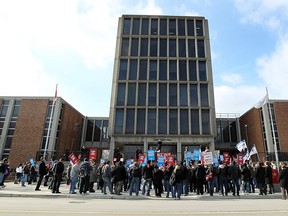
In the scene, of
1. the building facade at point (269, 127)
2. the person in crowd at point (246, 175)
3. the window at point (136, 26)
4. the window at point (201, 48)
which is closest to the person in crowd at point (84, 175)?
the person in crowd at point (246, 175)

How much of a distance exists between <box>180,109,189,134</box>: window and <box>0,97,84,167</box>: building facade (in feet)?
62.3

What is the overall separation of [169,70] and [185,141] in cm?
1174

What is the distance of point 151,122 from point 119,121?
4817mm

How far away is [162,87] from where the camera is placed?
3694 centimetres

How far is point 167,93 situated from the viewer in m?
36.5

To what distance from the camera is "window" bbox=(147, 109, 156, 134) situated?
34922 millimetres

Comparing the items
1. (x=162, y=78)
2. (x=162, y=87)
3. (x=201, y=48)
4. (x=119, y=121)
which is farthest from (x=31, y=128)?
(x=201, y=48)

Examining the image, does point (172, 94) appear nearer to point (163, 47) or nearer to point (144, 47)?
point (163, 47)

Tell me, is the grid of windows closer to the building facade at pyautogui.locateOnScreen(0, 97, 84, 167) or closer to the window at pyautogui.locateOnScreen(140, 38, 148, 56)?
the window at pyautogui.locateOnScreen(140, 38, 148, 56)

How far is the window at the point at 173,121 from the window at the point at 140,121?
3984mm

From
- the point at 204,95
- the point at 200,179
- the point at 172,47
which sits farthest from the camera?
the point at 172,47

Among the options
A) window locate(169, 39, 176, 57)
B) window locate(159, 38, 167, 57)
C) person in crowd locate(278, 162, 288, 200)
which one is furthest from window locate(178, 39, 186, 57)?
person in crowd locate(278, 162, 288, 200)

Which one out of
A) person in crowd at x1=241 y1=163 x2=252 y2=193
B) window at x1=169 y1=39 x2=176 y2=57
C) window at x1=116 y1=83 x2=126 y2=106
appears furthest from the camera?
window at x1=169 y1=39 x2=176 y2=57

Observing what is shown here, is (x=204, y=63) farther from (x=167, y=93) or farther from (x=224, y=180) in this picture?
(x=224, y=180)
